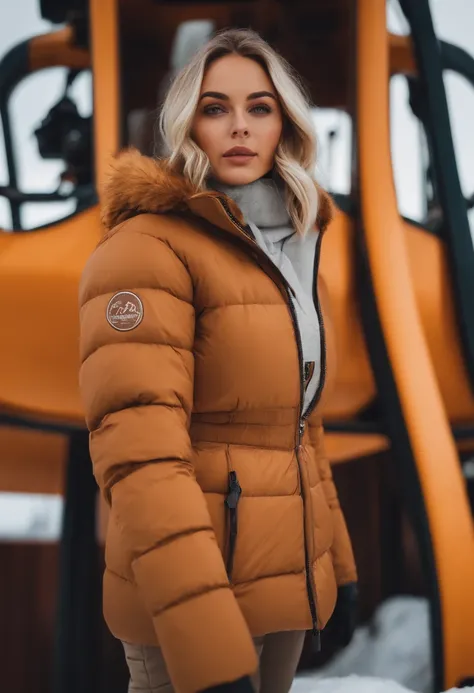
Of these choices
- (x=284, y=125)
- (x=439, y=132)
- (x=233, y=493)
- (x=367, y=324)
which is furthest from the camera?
(x=439, y=132)

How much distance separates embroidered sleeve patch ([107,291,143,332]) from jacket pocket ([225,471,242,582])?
0.23 m

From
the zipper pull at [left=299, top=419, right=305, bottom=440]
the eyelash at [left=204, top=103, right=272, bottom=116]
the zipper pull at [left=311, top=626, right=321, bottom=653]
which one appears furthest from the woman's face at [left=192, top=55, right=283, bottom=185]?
the zipper pull at [left=311, top=626, right=321, bottom=653]

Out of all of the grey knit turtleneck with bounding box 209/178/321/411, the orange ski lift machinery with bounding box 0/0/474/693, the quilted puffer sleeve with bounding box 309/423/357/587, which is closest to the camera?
the grey knit turtleneck with bounding box 209/178/321/411

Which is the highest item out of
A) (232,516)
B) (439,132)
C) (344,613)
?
(439,132)

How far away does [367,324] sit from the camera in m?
1.91

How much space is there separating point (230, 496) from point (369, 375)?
1215 mm

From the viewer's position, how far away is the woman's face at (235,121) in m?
0.92

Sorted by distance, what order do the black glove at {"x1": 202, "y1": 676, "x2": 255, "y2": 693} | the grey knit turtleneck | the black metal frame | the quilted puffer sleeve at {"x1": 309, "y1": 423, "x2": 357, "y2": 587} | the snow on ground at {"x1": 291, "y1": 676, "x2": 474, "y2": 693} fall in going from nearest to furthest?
the black glove at {"x1": 202, "y1": 676, "x2": 255, "y2": 693} < the grey knit turtleneck < the quilted puffer sleeve at {"x1": 309, "y1": 423, "x2": 357, "y2": 587} < the snow on ground at {"x1": 291, "y1": 676, "x2": 474, "y2": 693} < the black metal frame

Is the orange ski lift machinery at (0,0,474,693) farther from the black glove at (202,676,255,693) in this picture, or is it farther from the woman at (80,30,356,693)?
the black glove at (202,676,255,693)

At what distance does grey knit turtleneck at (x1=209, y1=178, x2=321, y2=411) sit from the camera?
34.8 inches

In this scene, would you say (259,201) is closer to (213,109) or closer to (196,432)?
(213,109)

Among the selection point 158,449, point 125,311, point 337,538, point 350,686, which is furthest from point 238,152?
point 350,686

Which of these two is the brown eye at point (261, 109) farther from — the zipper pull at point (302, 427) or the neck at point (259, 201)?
the zipper pull at point (302, 427)

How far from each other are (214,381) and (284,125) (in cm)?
44
